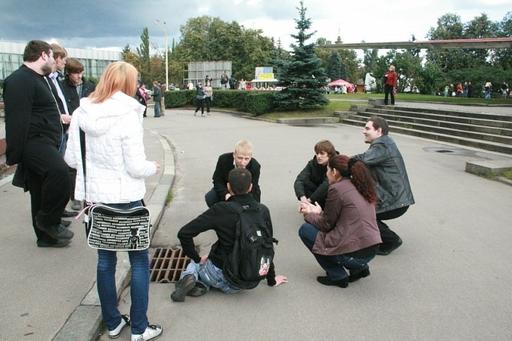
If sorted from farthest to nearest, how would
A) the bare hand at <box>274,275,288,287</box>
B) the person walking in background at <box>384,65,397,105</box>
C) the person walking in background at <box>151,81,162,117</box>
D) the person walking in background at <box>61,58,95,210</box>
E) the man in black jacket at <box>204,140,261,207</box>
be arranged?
the person walking in background at <box>151,81,162,117</box>
the person walking in background at <box>384,65,397,105</box>
the person walking in background at <box>61,58,95,210</box>
the man in black jacket at <box>204,140,261,207</box>
the bare hand at <box>274,275,288,287</box>

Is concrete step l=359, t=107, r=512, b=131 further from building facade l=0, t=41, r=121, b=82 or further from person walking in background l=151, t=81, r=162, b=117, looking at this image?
building facade l=0, t=41, r=121, b=82

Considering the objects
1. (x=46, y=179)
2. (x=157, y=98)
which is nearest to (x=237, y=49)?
(x=157, y=98)

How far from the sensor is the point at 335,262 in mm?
4262

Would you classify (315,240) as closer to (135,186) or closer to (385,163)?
(385,163)

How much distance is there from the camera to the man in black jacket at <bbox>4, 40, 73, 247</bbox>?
431 cm

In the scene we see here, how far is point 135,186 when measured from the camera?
122 inches

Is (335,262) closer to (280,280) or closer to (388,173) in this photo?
(280,280)

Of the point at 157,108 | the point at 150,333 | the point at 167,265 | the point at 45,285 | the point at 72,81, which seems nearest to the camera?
the point at 150,333

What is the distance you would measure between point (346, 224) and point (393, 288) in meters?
0.81

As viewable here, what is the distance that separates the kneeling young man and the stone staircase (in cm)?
1109

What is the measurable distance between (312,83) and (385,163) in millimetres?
16055

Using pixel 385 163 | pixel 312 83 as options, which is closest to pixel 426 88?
pixel 312 83

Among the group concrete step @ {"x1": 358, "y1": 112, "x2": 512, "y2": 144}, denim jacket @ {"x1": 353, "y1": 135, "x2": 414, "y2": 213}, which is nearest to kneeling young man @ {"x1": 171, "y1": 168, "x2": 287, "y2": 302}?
denim jacket @ {"x1": 353, "y1": 135, "x2": 414, "y2": 213}

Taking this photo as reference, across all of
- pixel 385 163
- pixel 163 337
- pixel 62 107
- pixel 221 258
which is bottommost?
pixel 163 337
